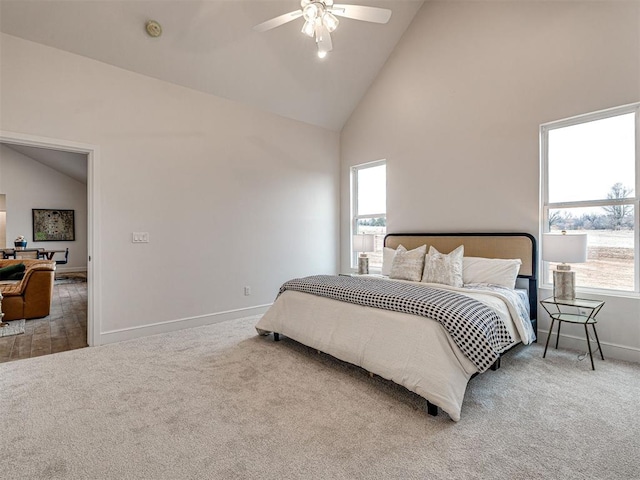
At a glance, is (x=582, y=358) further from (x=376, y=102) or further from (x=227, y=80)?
→ (x=227, y=80)

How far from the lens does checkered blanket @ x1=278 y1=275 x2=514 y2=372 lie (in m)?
2.15

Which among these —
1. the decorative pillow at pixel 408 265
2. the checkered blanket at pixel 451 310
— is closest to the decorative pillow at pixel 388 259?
the decorative pillow at pixel 408 265

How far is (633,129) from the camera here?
2996 millimetres

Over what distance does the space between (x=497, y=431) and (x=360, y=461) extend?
863 mm

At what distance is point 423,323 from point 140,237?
315 centimetres

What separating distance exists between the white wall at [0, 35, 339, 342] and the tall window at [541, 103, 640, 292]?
10.5 ft

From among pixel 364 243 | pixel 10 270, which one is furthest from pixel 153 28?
pixel 10 270

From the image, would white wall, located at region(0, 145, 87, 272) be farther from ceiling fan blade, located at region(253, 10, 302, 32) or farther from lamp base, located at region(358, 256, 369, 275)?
ceiling fan blade, located at region(253, 10, 302, 32)

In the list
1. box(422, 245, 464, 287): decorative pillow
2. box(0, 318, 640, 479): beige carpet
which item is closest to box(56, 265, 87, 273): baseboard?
box(0, 318, 640, 479): beige carpet

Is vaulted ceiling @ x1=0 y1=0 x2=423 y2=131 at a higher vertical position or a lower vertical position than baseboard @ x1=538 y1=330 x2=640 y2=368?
higher

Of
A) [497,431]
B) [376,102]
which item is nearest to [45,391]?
[497,431]

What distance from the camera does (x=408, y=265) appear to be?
3.87 metres

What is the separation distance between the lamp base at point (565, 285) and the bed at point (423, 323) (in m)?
0.30

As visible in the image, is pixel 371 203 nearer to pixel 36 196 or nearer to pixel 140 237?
pixel 140 237
